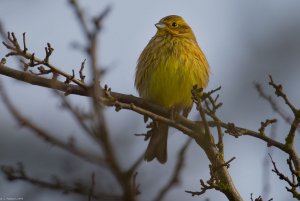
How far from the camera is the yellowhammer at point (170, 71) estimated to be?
665 centimetres

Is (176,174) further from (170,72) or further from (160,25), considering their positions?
(160,25)

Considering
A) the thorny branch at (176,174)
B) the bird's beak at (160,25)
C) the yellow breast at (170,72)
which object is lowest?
the thorny branch at (176,174)

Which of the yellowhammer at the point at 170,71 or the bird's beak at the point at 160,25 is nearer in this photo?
the yellowhammer at the point at 170,71

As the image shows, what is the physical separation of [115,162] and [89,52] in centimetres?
38

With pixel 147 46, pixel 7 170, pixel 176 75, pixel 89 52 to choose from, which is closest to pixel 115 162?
pixel 89 52

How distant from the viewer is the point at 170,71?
6715mm

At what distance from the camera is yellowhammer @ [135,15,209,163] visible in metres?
6.65

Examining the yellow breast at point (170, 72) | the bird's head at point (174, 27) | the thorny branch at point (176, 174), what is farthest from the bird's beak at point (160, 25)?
the thorny branch at point (176, 174)

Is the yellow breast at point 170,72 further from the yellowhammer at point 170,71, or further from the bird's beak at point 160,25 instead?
the bird's beak at point 160,25

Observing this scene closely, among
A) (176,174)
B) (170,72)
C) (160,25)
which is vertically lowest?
(176,174)

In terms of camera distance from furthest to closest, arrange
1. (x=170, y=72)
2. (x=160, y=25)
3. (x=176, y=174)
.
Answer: (x=160, y=25) → (x=170, y=72) → (x=176, y=174)

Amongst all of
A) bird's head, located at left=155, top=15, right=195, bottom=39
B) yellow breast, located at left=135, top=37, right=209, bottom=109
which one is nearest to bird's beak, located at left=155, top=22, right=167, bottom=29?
bird's head, located at left=155, top=15, right=195, bottom=39

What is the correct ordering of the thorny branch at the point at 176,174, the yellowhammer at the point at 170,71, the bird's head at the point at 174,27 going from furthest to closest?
the bird's head at the point at 174,27, the yellowhammer at the point at 170,71, the thorny branch at the point at 176,174

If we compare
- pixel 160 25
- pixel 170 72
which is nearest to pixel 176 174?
pixel 170 72
